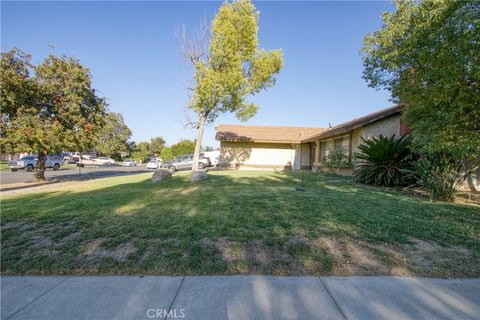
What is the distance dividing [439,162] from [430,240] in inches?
215

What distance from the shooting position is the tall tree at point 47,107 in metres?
12.9

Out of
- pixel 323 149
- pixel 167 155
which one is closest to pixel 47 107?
pixel 323 149

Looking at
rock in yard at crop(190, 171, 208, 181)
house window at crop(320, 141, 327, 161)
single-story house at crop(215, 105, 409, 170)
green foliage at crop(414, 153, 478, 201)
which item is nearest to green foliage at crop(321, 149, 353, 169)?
house window at crop(320, 141, 327, 161)

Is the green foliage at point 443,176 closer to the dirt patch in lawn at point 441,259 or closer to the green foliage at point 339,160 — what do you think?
the dirt patch in lawn at point 441,259

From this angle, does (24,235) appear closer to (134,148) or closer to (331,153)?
(331,153)

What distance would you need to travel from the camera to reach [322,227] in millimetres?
4688

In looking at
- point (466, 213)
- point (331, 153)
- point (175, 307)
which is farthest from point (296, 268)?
point (331, 153)

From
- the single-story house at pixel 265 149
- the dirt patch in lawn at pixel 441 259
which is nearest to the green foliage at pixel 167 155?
the single-story house at pixel 265 149

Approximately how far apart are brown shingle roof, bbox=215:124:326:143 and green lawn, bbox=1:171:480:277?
17.8 m

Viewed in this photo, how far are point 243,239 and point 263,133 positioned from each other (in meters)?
22.3

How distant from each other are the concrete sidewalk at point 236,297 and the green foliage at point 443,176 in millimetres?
5931

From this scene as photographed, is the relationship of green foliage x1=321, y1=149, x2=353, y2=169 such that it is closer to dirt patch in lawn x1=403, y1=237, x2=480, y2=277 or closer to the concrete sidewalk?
dirt patch in lawn x1=403, y1=237, x2=480, y2=277

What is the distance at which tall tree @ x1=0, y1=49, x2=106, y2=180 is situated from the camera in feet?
42.2

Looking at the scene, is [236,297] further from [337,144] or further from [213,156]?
[213,156]
